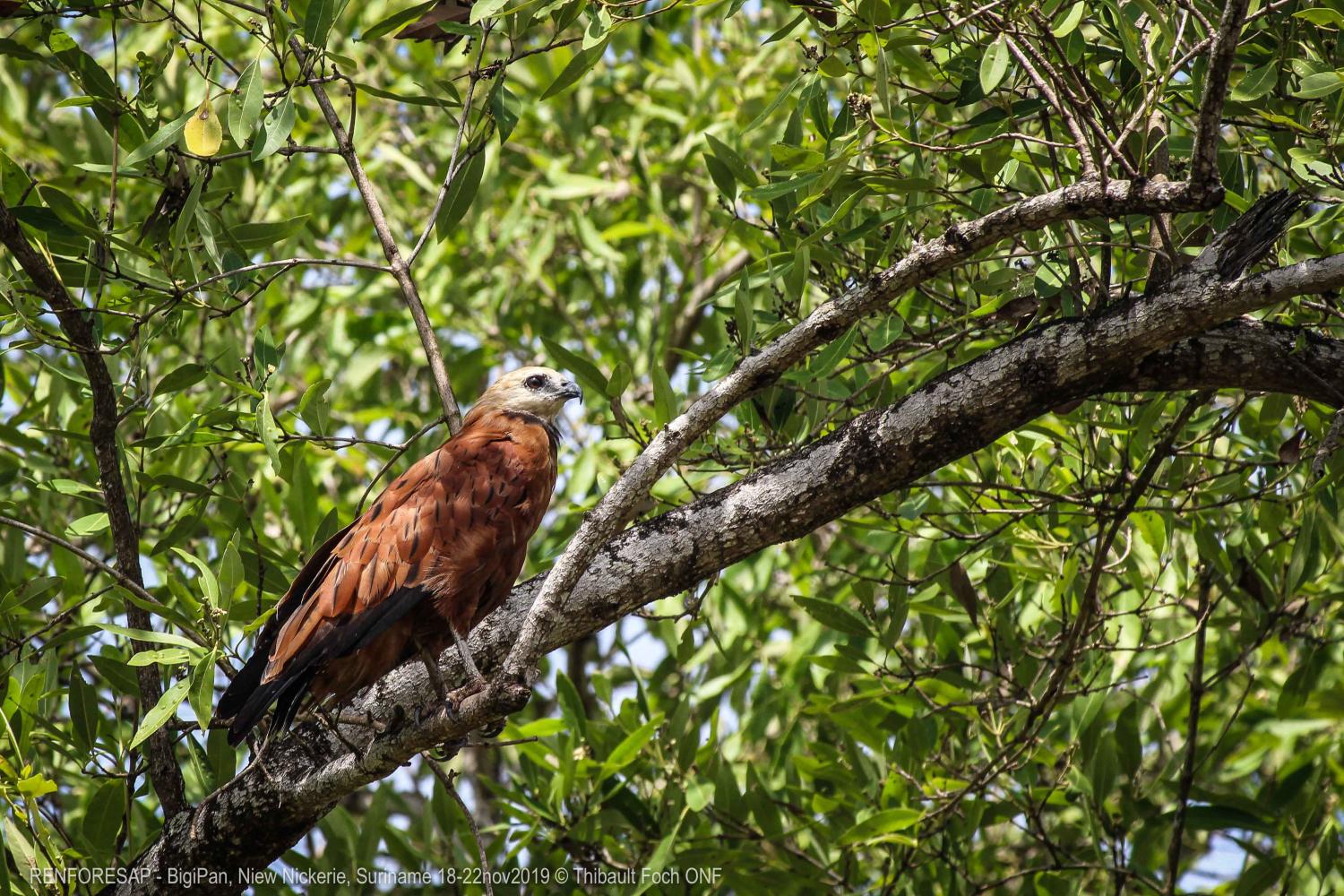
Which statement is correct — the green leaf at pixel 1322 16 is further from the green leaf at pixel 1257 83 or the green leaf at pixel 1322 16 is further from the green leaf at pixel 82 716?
the green leaf at pixel 82 716

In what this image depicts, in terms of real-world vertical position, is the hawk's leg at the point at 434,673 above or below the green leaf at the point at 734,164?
below

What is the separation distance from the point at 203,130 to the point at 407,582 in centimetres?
134

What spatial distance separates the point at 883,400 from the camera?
3.77 metres

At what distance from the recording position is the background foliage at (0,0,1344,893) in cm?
317

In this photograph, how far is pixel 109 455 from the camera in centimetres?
339

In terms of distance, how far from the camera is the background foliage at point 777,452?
317cm

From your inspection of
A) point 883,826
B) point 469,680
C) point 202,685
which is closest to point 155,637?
point 202,685

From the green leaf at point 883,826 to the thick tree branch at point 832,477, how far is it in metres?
1.09

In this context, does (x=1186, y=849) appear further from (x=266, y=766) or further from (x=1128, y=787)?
(x=266, y=766)

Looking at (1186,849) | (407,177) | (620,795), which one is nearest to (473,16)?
(620,795)

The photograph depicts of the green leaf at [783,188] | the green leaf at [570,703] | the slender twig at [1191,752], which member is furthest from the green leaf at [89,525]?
the slender twig at [1191,752]

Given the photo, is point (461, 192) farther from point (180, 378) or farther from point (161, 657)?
point (161, 657)

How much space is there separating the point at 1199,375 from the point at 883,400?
1038 mm

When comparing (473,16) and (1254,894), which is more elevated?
(473,16)
